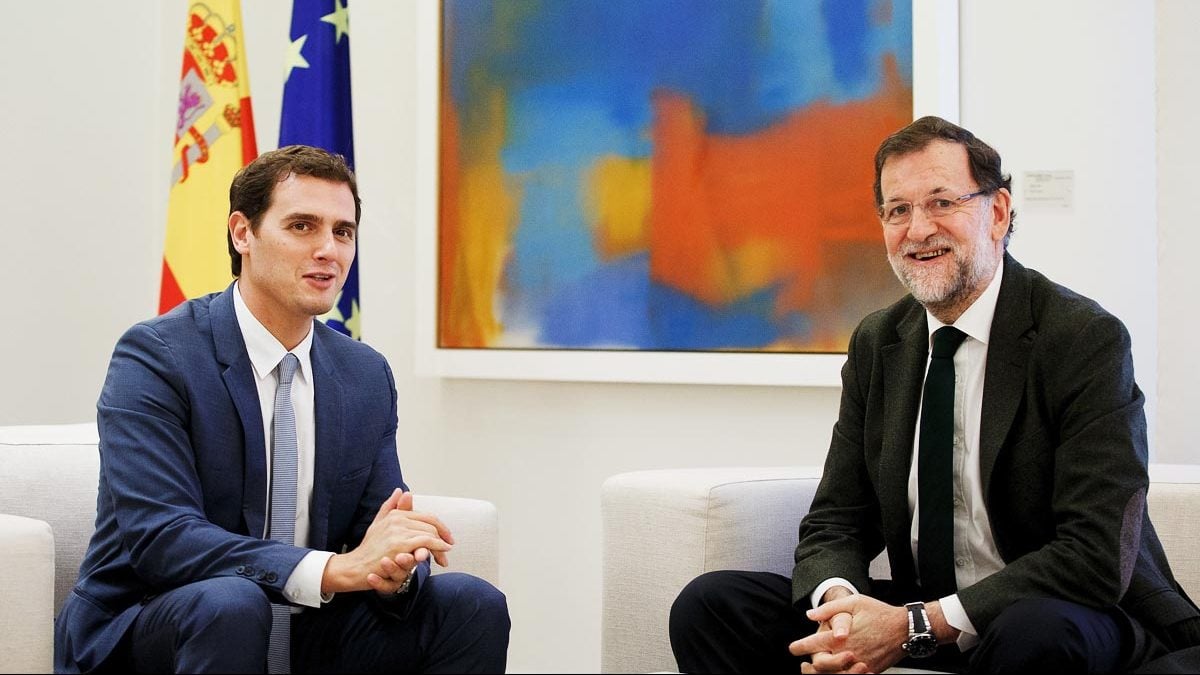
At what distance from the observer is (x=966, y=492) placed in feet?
7.32

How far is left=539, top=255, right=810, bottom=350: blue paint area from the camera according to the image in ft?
11.2

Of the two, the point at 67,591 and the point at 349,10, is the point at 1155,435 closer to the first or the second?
the point at 67,591

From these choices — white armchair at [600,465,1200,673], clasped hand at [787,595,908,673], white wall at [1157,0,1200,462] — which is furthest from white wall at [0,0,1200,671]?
clasped hand at [787,595,908,673]

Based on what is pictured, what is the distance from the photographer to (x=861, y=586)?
222 centimetres

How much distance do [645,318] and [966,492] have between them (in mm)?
1487

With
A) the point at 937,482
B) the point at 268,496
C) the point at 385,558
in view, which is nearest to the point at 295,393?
the point at 268,496

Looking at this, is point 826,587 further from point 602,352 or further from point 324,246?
point 602,352

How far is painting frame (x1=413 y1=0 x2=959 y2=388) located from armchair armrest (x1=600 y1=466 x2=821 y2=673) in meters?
0.85

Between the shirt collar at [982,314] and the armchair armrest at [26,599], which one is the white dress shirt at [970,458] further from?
the armchair armrest at [26,599]

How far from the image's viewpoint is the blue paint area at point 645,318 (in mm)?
3428

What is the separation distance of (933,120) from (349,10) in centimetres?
244

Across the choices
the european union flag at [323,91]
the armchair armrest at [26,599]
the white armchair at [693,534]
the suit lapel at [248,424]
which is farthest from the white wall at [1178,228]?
the armchair armrest at [26,599]

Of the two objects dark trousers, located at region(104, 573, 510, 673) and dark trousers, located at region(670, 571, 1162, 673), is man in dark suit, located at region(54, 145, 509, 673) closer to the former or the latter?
dark trousers, located at region(104, 573, 510, 673)

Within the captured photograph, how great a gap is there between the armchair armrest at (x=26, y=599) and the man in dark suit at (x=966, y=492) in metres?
1.02
